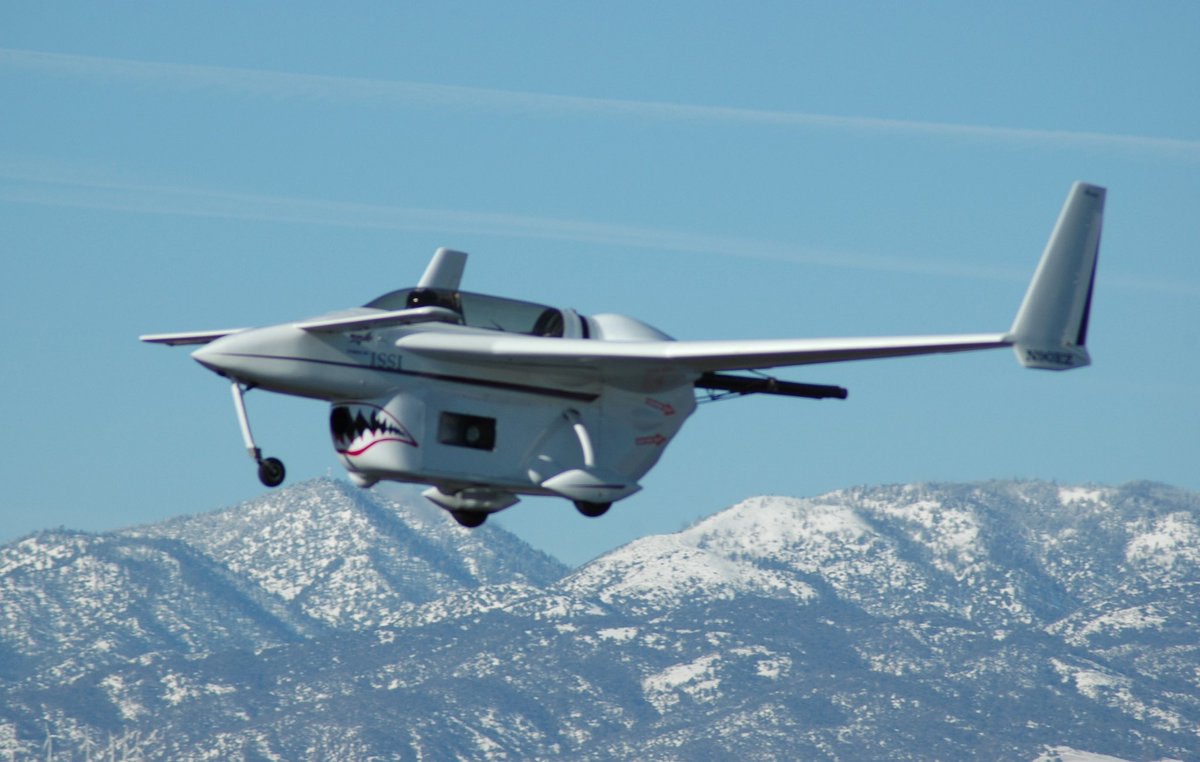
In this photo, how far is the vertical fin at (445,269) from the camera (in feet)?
168

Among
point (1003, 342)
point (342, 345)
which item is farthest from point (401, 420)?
point (1003, 342)

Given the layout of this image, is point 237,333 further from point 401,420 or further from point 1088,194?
point 1088,194

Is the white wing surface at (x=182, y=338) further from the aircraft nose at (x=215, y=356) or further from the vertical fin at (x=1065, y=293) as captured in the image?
the vertical fin at (x=1065, y=293)

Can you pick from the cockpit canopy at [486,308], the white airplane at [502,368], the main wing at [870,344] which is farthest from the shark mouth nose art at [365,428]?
the cockpit canopy at [486,308]

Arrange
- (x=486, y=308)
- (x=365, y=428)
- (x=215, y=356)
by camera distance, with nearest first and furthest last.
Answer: (x=215, y=356) → (x=365, y=428) → (x=486, y=308)

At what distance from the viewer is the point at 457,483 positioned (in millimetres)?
50125

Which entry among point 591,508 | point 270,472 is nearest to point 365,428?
point 270,472

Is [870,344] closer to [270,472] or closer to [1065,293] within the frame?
[1065,293]

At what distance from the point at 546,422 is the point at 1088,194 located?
14.5 m

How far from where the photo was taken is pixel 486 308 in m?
51.1

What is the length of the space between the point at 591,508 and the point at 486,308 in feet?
19.0

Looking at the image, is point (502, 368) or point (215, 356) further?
point (502, 368)

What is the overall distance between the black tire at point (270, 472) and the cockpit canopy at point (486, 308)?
15.9ft

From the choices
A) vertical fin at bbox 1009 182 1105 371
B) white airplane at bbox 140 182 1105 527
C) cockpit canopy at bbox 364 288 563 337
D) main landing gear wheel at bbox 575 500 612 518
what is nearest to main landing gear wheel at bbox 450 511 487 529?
white airplane at bbox 140 182 1105 527
